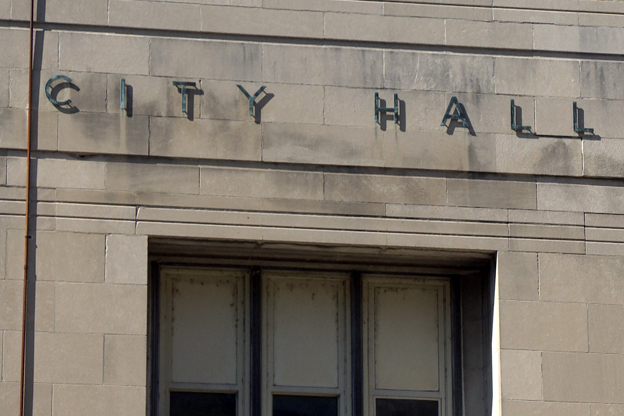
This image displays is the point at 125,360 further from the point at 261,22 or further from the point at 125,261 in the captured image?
the point at 261,22

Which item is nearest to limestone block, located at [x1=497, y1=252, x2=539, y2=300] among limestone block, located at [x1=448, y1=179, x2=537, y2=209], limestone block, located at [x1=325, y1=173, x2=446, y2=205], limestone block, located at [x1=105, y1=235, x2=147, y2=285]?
limestone block, located at [x1=448, y1=179, x2=537, y2=209]

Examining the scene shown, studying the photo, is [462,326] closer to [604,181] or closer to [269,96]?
[604,181]

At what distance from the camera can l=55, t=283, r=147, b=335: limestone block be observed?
1900cm

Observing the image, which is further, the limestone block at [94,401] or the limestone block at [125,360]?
the limestone block at [125,360]

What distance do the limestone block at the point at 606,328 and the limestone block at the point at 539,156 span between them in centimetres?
204

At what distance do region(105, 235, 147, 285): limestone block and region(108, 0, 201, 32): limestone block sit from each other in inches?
124

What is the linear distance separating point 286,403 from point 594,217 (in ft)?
17.2

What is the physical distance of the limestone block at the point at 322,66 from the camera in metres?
20.4

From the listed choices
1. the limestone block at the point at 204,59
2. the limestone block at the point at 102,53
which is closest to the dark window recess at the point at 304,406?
the limestone block at the point at 204,59

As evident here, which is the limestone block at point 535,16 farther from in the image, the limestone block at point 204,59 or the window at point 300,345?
the window at point 300,345

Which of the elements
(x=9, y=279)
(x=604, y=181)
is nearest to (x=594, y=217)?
(x=604, y=181)

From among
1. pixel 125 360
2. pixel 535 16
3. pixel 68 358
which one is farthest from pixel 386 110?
pixel 68 358

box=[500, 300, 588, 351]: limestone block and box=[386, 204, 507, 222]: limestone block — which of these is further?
box=[386, 204, 507, 222]: limestone block

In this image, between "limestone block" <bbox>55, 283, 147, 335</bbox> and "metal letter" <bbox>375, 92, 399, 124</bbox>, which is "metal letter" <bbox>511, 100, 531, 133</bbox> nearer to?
"metal letter" <bbox>375, 92, 399, 124</bbox>
